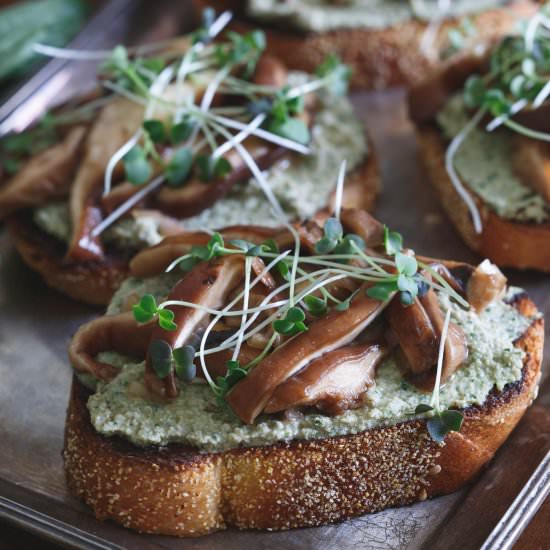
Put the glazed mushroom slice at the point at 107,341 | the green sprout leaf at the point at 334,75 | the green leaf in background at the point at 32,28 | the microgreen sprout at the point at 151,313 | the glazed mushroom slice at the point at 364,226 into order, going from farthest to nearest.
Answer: the green leaf in background at the point at 32,28
the green sprout leaf at the point at 334,75
the glazed mushroom slice at the point at 364,226
the glazed mushroom slice at the point at 107,341
the microgreen sprout at the point at 151,313

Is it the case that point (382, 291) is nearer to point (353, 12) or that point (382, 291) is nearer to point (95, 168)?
point (95, 168)

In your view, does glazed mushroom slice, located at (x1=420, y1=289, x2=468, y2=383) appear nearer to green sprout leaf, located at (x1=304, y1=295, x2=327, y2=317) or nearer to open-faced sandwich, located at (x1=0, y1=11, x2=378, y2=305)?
green sprout leaf, located at (x1=304, y1=295, x2=327, y2=317)

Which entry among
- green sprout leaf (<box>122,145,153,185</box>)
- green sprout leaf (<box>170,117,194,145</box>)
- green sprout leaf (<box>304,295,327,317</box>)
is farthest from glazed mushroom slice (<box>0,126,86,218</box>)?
green sprout leaf (<box>304,295,327,317</box>)

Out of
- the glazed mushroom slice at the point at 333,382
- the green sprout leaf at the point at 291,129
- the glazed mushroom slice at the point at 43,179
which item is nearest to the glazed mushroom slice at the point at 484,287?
the glazed mushroom slice at the point at 333,382

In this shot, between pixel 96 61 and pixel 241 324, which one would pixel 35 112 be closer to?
pixel 96 61

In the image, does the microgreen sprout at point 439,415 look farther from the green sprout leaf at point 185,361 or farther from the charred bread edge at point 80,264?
the charred bread edge at point 80,264

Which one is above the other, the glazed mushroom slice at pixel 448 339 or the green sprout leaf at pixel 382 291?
the green sprout leaf at pixel 382 291
